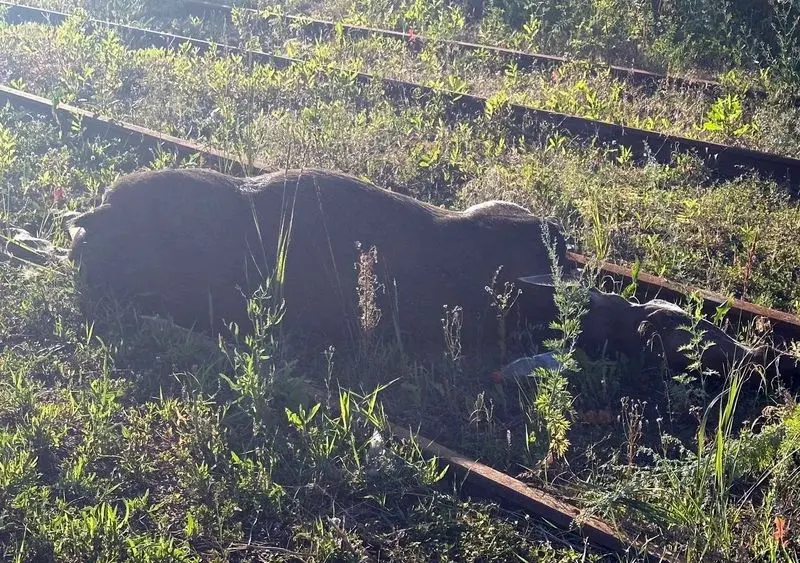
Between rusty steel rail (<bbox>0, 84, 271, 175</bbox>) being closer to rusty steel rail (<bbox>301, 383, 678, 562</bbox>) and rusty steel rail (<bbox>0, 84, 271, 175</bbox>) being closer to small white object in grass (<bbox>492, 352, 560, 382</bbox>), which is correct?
small white object in grass (<bbox>492, 352, 560, 382</bbox>)

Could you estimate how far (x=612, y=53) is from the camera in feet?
36.8

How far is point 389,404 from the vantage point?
5.10 metres

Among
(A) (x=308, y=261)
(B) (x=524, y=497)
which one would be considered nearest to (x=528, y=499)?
(B) (x=524, y=497)

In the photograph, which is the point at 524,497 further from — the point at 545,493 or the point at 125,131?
the point at 125,131

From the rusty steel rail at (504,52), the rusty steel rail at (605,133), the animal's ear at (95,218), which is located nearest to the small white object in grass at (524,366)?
the animal's ear at (95,218)

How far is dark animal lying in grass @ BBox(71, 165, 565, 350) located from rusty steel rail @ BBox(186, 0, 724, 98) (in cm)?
507

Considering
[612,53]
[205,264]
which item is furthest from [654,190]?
[612,53]

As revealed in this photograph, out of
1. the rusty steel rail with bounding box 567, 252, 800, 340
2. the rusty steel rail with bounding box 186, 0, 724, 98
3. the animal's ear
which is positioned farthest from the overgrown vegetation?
the rusty steel rail with bounding box 186, 0, 724, 98

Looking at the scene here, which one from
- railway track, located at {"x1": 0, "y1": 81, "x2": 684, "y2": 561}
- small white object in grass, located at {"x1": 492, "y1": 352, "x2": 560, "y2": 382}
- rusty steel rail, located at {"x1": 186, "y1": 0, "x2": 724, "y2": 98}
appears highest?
rusty steel rail, located at {"x1": 186, "y1": 0, "x2": 724, "y2": 98}

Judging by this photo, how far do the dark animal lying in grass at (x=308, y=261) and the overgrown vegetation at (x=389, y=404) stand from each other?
0.40ft

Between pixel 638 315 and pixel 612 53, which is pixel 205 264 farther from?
pixel 612 53

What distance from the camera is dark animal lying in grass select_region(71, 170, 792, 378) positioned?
5.45 m

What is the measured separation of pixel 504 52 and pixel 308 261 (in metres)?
6.34

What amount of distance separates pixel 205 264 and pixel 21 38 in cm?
765
